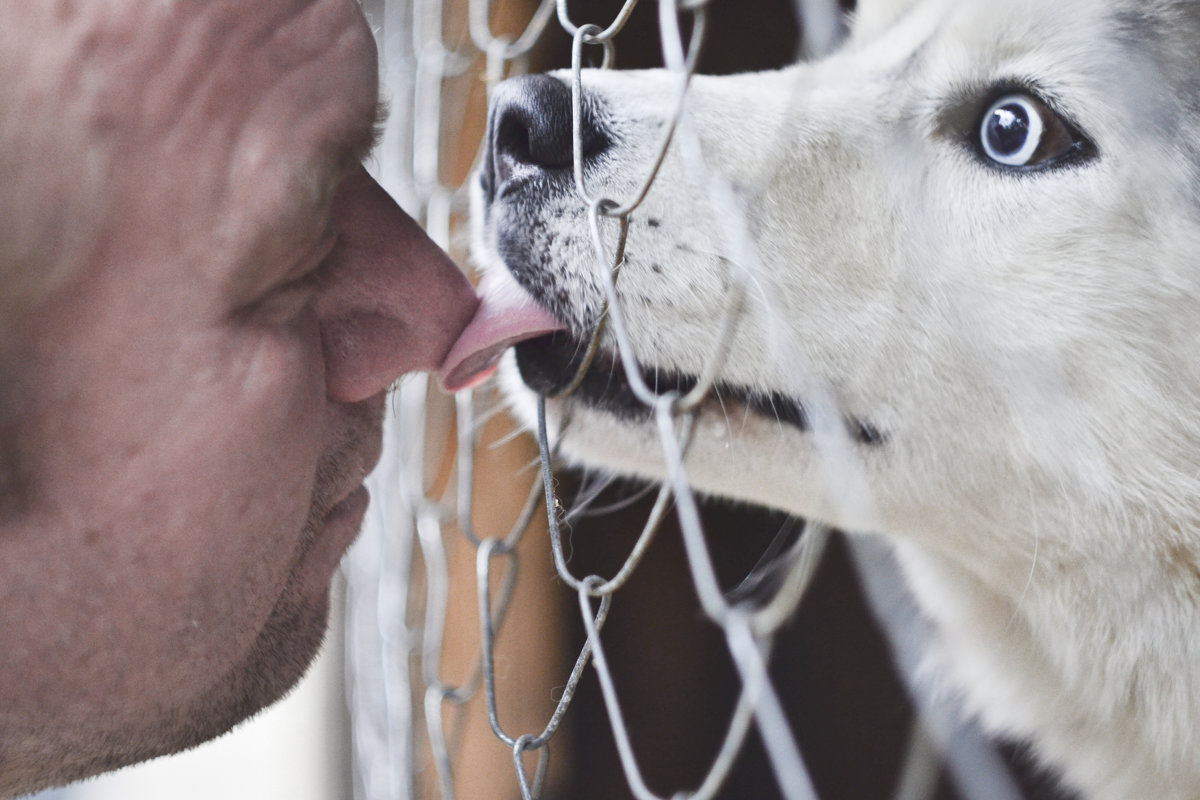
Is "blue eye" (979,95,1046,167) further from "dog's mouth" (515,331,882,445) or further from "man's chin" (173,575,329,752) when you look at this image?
"man's chin" (173,575,329,752)

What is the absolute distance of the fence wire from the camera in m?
0.68

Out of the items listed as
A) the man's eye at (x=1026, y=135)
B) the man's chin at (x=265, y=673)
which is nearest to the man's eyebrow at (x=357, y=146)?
the man's chin at (x=265, y=673)

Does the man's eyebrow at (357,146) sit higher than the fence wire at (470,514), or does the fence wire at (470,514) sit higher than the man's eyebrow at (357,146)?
the man's eyebrow at (357,146)

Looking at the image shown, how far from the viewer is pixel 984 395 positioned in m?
0.94

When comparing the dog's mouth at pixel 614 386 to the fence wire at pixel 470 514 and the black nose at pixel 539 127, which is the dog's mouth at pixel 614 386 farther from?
the black nose at pixel 539 127

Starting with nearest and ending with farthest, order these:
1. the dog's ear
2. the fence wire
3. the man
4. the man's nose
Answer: the fence wire
the man
the man's nose
the dog's ear

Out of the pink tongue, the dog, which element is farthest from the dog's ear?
the pink tongue

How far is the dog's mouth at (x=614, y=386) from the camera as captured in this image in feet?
3.18

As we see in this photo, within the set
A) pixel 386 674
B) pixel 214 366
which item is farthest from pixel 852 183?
pixel 386 674

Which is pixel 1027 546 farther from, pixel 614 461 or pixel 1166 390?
pixel 614 461

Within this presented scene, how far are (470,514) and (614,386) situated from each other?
0.52 metres

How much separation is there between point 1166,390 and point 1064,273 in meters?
0.14

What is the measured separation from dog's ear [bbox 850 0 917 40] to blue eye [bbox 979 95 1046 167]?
0.24 m

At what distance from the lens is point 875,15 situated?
1226mm
